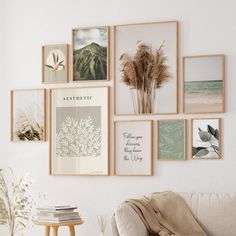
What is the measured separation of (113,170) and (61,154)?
50cm

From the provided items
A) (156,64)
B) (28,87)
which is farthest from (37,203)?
(156,64)

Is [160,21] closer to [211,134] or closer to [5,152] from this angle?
[211,134]

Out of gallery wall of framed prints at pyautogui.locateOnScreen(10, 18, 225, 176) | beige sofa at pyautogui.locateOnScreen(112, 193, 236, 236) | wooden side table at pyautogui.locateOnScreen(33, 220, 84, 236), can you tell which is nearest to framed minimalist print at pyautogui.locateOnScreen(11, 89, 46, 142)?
gallery wall of framed prints at pyautogui.locateOnScreen(10, 18, 225, 176)

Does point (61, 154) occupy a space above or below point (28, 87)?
below

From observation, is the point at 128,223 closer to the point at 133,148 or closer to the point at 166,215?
the point at 166,215

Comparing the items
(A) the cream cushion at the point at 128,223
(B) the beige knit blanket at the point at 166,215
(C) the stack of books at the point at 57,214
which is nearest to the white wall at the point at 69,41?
(C) the stack of books at the point at 57,214

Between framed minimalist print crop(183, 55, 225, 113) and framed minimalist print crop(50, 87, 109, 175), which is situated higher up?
framed minimalist print crop(183, 55, 225, 113)

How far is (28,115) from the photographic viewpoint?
560cm

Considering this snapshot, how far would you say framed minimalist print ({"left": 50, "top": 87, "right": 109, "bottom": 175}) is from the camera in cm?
537

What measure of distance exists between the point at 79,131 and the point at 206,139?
1.11 metres

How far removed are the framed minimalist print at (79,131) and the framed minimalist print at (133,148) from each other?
105 millimetres

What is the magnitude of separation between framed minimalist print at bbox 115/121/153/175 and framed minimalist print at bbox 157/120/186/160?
0.28ft

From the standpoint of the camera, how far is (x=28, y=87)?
18.5 feet

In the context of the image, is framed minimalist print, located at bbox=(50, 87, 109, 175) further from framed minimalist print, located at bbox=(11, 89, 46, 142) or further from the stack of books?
the stack of books
